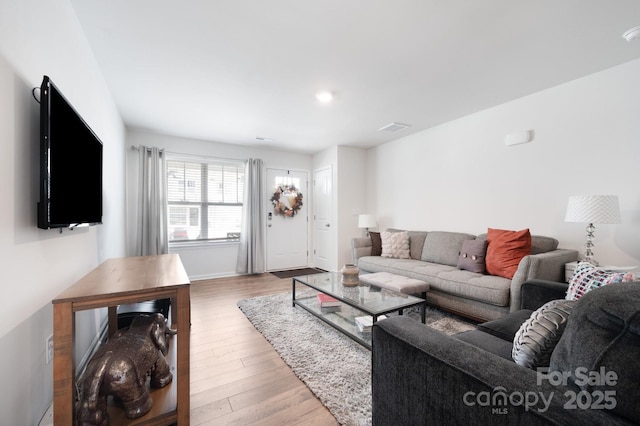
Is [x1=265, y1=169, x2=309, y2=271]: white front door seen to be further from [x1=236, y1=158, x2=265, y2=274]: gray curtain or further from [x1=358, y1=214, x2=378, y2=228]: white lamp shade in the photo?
[x1=358, y1=214, x2=378, y2=228]: white lamp shade

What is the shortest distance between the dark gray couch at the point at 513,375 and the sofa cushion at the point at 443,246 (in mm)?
2654

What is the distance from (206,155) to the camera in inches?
177

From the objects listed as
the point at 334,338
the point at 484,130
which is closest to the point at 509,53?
the point at 484,130

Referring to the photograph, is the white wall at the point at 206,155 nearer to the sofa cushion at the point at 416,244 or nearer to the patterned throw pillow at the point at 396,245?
the patterned throw pillow at the point at 396,245

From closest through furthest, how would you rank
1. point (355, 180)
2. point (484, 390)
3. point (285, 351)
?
point (484, 390) → point (285, 351) → point (355, 180)

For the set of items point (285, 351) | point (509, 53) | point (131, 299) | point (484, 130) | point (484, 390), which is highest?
point (509, 53)

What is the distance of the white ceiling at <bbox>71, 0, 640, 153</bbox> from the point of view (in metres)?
1.67

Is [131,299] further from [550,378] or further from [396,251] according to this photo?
[396,251]

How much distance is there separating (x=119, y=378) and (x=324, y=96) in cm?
282

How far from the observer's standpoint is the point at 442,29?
1.83 m

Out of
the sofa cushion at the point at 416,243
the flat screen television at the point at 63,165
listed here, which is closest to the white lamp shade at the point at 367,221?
the sofa cushion at the point at 416,243

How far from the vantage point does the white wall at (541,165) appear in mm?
2262

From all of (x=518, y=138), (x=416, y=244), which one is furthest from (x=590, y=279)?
(x=416, y=244)

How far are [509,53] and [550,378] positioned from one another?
241 centimetres
